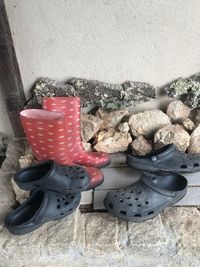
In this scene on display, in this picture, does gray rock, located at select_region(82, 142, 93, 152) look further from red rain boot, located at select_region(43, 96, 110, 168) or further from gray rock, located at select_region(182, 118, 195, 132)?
gray rock, located at select_region(182, 118, 195, 132)

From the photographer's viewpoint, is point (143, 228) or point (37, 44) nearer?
point (143, 228)

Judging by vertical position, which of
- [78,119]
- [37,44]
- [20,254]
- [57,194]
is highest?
[37,44]

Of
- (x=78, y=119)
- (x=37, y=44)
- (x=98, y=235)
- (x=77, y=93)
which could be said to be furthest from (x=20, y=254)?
(x=37, y=44)

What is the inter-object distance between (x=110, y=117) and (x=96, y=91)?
0.11m

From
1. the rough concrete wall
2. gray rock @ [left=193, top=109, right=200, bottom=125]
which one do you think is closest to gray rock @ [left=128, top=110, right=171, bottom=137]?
gray rock @ [left=193, top=109, right=200, bottom=125]

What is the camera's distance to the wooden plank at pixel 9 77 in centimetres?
109

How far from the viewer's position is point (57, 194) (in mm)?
980

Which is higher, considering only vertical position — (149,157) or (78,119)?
(78,119)

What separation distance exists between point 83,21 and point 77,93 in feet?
0.83

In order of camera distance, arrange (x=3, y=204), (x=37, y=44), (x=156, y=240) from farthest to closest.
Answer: (x=37, y=44) < (x=3, y=204) < (x=156, y=240)

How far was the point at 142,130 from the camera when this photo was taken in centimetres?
122

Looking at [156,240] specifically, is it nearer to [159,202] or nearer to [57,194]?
[159,202]

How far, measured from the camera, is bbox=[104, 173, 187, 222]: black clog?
3.03 ft

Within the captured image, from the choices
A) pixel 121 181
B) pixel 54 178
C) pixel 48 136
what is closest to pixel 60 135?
pixel 48 136
